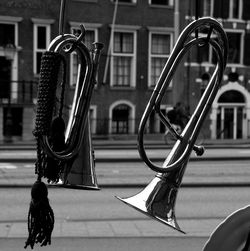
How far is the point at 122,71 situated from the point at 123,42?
150 centimetres

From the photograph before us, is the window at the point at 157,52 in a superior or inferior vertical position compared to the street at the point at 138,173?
superior

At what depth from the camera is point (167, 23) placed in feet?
101

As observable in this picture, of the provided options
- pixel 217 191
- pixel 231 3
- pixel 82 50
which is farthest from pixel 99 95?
pixel 82 50

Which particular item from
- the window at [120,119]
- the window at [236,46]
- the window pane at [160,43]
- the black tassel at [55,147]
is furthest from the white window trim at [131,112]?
the black tassel at [55,147]

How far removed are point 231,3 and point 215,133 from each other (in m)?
7.03

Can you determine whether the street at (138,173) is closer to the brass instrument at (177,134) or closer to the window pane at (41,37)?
the brass instrument at (177,134)


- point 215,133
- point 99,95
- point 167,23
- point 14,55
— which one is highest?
point 167,23

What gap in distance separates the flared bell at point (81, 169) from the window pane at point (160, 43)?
28.2 meters

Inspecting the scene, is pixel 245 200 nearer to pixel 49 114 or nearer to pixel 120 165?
pixel 120 165

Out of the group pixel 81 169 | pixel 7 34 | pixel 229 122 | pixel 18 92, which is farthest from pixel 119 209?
pixel 229 122

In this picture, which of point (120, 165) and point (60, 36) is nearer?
point (60, 36)

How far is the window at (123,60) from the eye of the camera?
97.9 ft

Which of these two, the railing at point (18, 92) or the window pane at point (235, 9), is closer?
the railing at point (18, 92)

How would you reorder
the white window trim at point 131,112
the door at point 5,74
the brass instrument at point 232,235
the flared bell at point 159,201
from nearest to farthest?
the brass instrument at point 232,235 < the flared bell at point 159,201 < the door at point 5,74 < the white window trim at point 131,112
